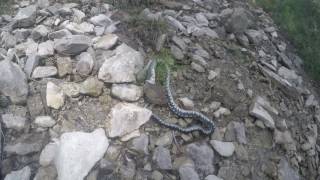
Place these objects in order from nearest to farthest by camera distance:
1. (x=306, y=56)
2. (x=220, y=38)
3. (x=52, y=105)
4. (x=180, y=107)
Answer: (x=52, y=105) < (x=180, y=107) < (x=220, y=38) < (x=306, y=56)

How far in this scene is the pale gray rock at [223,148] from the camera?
505 cm

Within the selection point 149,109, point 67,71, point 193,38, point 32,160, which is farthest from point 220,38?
point 32,160

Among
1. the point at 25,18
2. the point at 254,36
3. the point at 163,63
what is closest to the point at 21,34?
the point at 25,18

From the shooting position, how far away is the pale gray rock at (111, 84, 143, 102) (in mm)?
5070

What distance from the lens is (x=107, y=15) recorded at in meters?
6.08

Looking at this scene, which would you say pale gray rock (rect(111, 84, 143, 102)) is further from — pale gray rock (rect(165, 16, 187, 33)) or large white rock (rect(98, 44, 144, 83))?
pale gray rock (rect(165, 16, 187, 33))

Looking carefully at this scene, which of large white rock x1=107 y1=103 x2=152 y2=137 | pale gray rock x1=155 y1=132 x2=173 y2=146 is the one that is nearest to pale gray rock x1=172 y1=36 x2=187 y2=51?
large white rock x1=107 y1=103 x2=152 y2=137

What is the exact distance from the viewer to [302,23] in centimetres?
746

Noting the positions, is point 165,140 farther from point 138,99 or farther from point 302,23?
point 302,23

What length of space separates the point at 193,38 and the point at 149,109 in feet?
4.89

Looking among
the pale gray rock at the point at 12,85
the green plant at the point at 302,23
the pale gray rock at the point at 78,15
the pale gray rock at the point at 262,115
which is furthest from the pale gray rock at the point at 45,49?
the green plant at the point at 302,23

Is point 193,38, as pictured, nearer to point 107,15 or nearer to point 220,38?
point 220,38

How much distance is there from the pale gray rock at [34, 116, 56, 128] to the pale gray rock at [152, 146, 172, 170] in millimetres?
1139

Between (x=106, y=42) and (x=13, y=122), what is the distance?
59.2 inches
